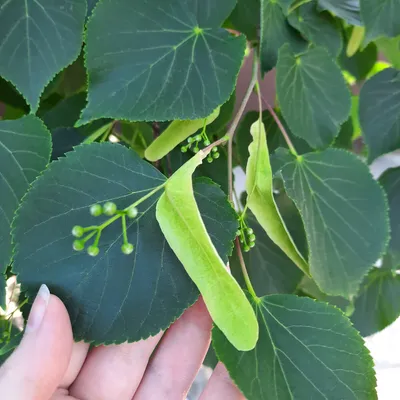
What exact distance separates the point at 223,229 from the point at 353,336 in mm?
116

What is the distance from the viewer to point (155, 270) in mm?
281

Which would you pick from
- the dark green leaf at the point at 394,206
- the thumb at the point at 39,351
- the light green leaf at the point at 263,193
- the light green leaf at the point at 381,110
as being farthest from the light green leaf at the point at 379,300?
the thumb at the point at 39,351

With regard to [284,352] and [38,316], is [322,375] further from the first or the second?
[38,316]

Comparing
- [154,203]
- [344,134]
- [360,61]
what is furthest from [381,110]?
[154,203]

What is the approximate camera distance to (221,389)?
0.35m

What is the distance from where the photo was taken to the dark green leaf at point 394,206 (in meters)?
0.47

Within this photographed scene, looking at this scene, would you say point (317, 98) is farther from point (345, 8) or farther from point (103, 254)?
point (103, 254)

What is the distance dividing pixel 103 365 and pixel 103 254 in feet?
0.38

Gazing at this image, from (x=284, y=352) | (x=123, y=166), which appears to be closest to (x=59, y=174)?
(x=123, y=166)

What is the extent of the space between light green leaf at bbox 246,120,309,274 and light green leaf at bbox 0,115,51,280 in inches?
5.3

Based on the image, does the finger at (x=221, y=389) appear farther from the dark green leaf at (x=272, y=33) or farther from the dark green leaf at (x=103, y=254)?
the dark green leaf at (x=272, y=33)

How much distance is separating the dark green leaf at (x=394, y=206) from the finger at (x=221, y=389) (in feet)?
0.76

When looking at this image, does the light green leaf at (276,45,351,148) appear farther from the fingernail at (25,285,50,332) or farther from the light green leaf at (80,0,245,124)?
the fingernail at (25,285,50,332)

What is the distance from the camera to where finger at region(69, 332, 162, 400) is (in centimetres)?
35
